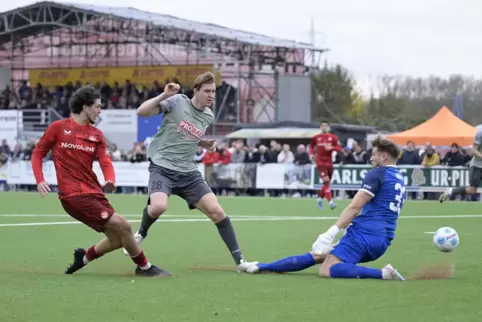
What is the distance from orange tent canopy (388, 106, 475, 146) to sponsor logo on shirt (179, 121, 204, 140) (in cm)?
2621

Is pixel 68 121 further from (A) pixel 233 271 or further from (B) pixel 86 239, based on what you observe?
(B) pixel 86 239

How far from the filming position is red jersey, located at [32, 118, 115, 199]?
395 inches

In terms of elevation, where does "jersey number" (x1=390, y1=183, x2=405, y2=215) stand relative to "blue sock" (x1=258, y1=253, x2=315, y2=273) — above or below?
above

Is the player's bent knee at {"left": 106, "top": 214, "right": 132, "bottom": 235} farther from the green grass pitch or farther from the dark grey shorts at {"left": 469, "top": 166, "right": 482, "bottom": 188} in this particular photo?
the dark grey shorts at {"left": 469, "top": 166, "right": 482, "bottom": 188}

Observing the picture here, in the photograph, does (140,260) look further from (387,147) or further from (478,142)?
(478,142)

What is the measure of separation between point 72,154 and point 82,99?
0.55 m

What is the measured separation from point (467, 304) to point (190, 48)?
1728 inches

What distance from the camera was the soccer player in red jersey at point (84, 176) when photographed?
10.0 meters

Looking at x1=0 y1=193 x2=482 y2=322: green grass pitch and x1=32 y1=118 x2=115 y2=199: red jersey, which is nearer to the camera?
x1=0 y1=193 x2=482 y2=322: green grass pitch

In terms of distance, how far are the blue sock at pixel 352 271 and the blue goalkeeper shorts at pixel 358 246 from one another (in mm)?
106

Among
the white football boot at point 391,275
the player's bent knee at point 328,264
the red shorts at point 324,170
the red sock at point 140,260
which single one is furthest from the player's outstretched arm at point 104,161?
the red shorts at point 324,170

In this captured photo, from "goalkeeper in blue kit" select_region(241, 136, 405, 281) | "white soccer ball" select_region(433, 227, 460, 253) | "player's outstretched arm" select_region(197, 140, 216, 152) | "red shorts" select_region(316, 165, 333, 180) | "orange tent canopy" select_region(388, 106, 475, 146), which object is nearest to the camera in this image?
"goalkeeper in blue kit" select_region(241, 136, 405, 281)

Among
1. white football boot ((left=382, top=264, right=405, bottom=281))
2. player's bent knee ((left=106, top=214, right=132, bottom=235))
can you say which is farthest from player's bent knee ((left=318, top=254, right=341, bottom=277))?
player's bent knee ((left=106, top=214, right=132, bottom=235))

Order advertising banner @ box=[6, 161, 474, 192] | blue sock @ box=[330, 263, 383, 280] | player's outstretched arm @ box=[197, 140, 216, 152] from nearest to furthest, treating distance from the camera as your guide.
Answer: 1. blue sock @ box=[330, 263, 383, 280]
2. player's outstretched arm @ box=[197, 140, 216, 152]
3. advertising banner @ box=[6, 161, 474, 192]
